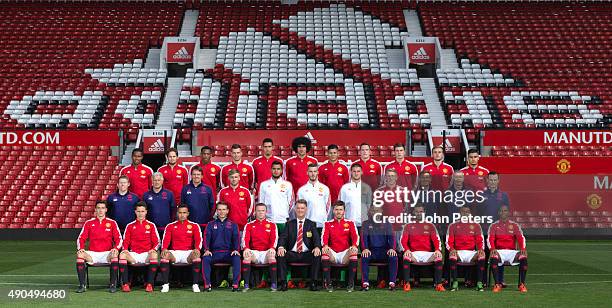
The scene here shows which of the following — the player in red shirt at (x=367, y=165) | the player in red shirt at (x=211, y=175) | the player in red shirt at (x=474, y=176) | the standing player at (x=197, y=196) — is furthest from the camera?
the player in red shirt at (x=211, y=175)

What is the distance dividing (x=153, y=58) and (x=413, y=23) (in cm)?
998

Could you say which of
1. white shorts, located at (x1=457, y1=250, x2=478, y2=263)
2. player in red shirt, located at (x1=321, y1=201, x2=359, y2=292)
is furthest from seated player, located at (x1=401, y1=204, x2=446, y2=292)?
player in red shirt, located at (x1=321, y1=201, x2=359, y2=292)

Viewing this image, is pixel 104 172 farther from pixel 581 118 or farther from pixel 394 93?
pixel 581 118

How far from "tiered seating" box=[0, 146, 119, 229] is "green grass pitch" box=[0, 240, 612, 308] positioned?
8.12 m

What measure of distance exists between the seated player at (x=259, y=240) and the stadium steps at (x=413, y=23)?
22.7 metres

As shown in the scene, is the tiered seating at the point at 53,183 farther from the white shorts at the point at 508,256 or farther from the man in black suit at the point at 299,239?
the white shorts at the point at 508,256

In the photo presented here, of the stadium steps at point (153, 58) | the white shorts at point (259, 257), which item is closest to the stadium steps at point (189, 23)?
the stadium steps at point (153, 58)

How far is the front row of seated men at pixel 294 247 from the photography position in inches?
510

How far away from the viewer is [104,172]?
26562 millimetres

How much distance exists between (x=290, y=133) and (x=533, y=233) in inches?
283

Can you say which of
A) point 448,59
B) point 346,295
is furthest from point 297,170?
point 448,59

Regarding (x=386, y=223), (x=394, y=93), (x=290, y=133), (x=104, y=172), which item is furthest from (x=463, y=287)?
(x=394, y=93)

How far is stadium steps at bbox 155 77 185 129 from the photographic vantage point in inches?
1137

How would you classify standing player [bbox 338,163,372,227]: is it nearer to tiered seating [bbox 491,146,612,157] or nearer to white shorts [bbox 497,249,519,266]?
white shorts [bbox 497,249,519,266]
